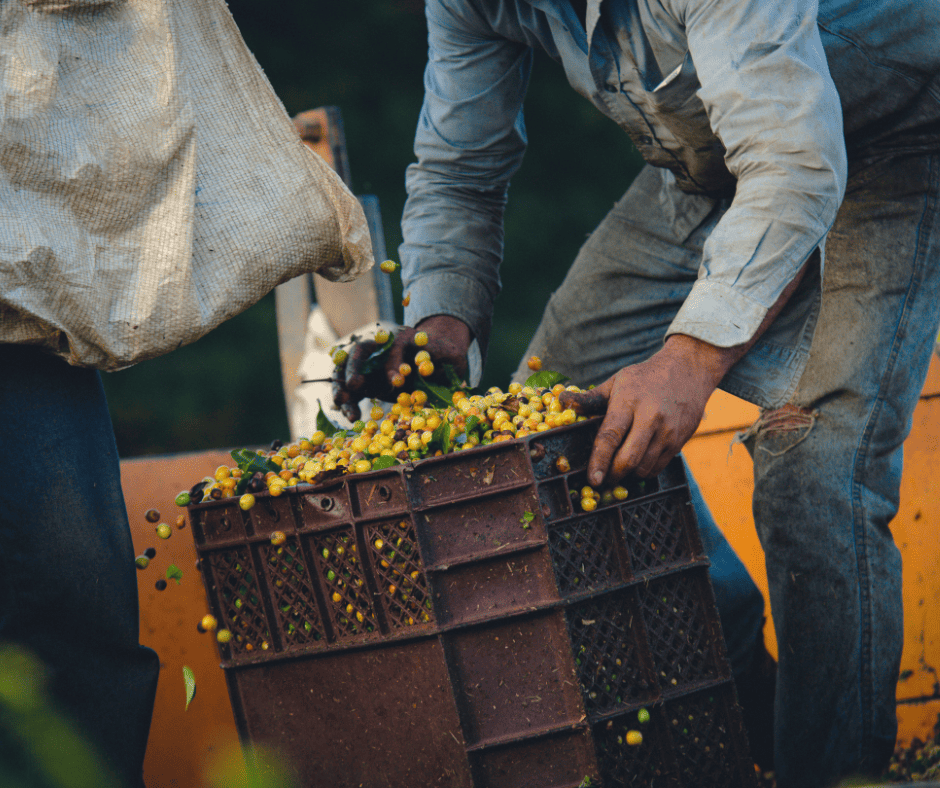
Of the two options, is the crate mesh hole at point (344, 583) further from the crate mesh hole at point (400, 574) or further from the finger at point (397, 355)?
the finger at point (397, 355)

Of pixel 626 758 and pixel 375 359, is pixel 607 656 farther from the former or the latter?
pixel 375 359

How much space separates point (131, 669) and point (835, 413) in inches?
44.2

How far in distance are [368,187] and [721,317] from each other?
329 cm

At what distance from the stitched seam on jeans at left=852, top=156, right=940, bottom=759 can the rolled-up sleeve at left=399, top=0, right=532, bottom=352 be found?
708 mm

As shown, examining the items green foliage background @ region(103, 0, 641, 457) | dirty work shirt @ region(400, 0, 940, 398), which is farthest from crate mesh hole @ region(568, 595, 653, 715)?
green foliage background @ region(103, 0, 641, 457)

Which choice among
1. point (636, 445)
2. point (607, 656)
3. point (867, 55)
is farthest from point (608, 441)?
point (867, 55)

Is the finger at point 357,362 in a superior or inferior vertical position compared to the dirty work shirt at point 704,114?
inferior

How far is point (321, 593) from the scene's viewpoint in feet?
3.39

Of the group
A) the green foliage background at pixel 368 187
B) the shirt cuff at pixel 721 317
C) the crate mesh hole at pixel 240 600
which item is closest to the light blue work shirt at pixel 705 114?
the shirt cuff at pixel 721 317

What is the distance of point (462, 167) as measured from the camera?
5.51ft

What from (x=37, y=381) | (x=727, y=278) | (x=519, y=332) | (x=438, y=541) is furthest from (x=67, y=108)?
(x=519, y=332)

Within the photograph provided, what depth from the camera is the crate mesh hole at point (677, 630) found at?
3.44 feet

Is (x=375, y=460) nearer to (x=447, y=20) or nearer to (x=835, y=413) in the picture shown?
(x=835, y=413)

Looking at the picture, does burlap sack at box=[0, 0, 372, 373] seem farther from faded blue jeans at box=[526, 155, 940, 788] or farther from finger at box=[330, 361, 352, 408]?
faded blue jeans at box=[526, 155, 940, 788]
